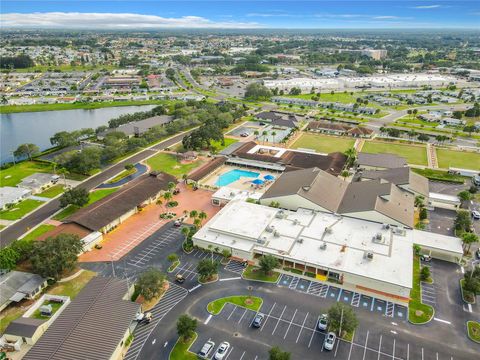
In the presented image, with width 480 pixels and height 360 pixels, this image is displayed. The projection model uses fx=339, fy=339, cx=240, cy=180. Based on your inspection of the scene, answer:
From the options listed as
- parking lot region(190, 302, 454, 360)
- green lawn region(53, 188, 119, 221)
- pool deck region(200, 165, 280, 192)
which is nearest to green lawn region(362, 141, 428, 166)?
pool deck region(200, 165, 280, 192)

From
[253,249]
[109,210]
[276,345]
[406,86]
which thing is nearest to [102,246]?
[109,210]

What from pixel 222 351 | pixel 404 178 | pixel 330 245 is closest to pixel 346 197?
pixel 404 178

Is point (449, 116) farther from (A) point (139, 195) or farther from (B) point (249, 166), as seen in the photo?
(A) point (139, 195)

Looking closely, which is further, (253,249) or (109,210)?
(109,210)

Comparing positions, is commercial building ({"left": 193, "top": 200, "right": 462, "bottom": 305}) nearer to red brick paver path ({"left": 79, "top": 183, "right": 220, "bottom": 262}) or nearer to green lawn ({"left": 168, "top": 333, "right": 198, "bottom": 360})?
red brick paver path ({"left": 79, "top": 183, "right": 220, "bottom": 262})

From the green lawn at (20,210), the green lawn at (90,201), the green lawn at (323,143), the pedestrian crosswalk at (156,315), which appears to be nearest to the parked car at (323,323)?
the pedestrian crosswalk at (156,315)

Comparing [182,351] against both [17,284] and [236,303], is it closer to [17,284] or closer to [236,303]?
[236,303]
